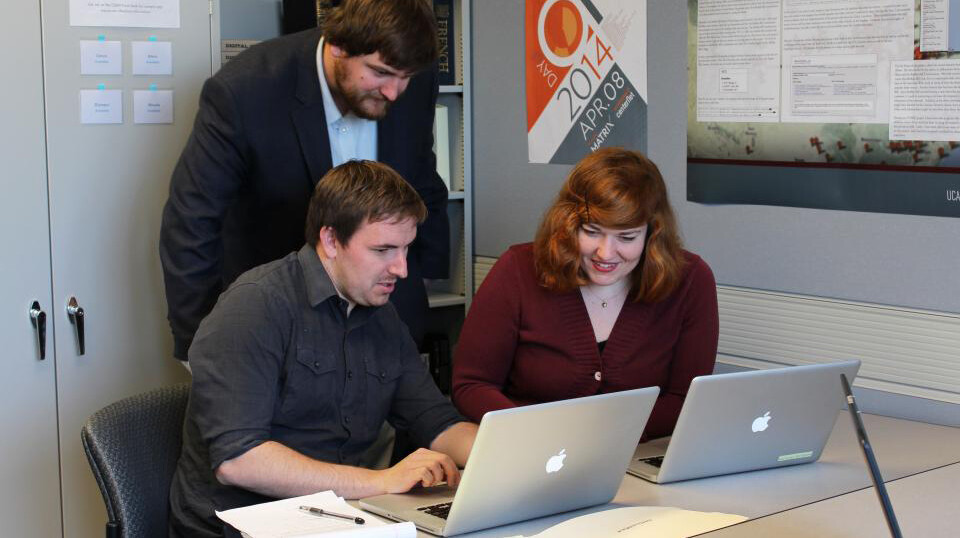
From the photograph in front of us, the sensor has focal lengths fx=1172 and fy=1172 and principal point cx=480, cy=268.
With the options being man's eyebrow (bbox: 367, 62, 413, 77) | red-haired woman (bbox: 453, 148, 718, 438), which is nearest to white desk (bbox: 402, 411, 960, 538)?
red-haired woman (bbox: 453, 148, 718, 438)

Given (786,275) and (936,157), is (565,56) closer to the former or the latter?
(786,275)

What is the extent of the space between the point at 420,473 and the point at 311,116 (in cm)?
105

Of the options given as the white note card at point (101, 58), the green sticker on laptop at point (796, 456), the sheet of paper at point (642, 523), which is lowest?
the sheet of paper at point (642, 523)

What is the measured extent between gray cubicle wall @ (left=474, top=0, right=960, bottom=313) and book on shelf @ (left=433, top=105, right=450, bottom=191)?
0.31ft

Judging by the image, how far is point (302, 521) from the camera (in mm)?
1787

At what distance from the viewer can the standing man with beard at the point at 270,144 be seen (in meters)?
2.57

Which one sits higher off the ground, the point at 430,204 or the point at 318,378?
the point at 430,204

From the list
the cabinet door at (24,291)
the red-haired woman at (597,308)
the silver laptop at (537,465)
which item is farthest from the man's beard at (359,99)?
the silver laptop at (537,465)

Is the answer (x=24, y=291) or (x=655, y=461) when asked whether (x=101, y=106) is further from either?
(x=655, y=461)

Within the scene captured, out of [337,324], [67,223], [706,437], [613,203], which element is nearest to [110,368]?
[67,223]

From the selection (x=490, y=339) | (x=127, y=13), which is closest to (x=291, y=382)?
(x=490, y=339)

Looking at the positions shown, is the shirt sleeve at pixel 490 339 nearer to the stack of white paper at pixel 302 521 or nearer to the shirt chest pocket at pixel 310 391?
the shirt chest pocket at pixel 310 391

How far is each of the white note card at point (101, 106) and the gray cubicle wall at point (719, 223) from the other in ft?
3.81

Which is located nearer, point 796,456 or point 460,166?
point 796,456
